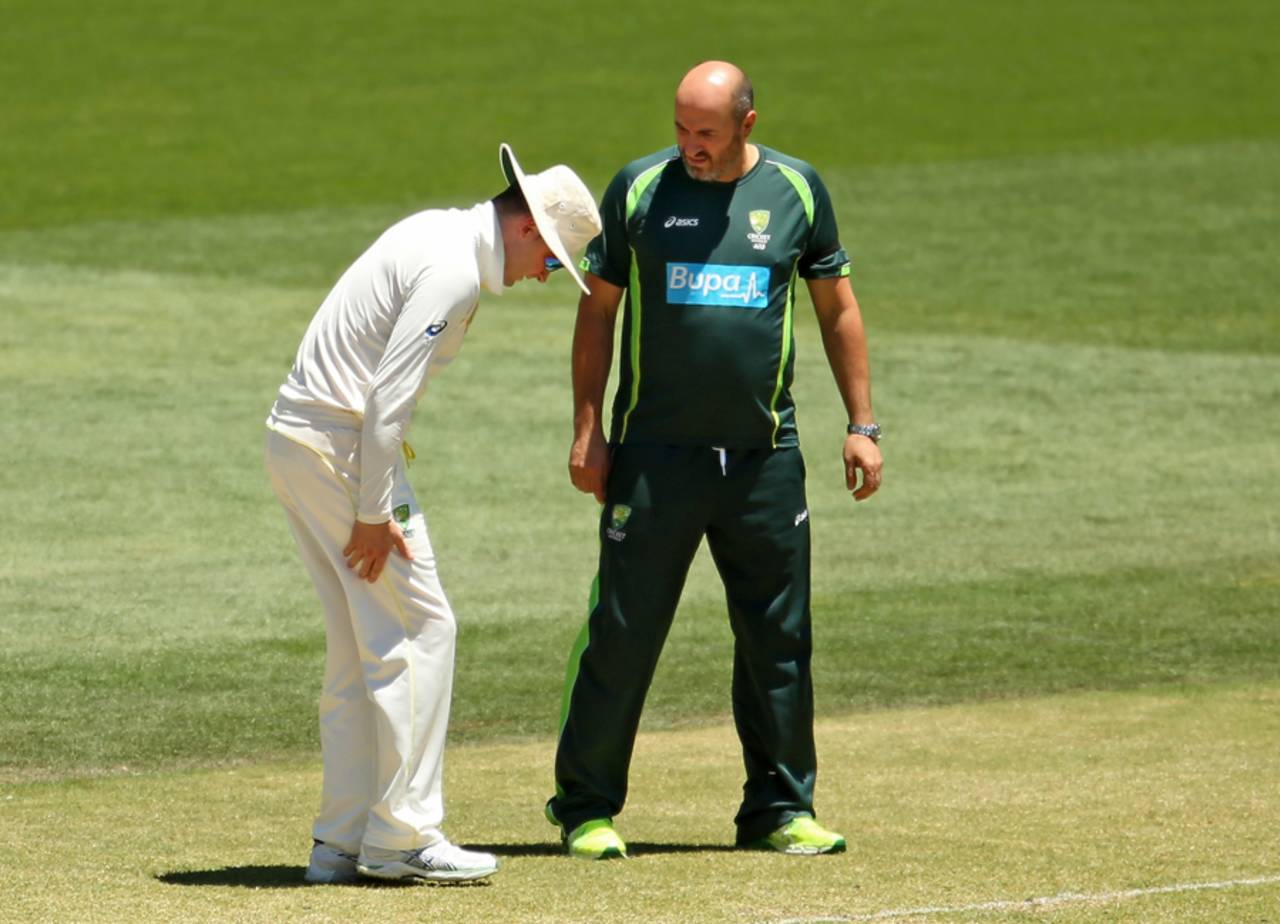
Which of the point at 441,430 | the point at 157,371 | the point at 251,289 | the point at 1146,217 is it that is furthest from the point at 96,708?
the point at 1146,217

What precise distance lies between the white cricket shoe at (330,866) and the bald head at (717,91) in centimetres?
223

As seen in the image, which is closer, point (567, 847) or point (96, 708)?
point (567, 847)

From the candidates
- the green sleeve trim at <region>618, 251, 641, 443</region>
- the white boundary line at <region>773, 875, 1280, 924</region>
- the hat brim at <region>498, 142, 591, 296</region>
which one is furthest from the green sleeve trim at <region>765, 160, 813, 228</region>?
the white boundary line at <region>773, 875, 1280, 924</region>

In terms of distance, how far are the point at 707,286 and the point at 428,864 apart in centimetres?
178

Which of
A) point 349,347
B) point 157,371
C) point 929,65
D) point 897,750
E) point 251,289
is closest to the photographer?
point 349,347

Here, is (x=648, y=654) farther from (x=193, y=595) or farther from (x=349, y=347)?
(x=193, y=595)

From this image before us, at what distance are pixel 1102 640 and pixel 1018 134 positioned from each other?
2013 centimetres

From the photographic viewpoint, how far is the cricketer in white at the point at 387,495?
6.30 metres

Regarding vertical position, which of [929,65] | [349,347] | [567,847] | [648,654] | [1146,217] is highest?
[929,65]

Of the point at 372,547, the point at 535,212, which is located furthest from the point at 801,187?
the point at 372,547

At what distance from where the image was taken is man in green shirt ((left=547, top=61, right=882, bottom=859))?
7.01 meters

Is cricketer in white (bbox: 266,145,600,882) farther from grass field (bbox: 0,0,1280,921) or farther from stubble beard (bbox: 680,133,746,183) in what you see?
stubble beard (bbox: 680,133,746,183)

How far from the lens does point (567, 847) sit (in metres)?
7.13

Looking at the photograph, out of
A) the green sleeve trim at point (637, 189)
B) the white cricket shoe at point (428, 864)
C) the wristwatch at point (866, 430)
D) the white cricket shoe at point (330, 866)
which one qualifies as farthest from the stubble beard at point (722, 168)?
the white cricket shoe at point (330, 866)
